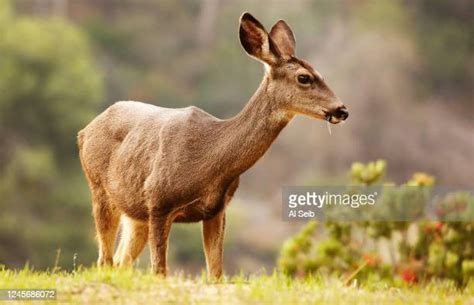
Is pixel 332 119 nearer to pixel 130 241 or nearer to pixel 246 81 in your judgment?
pixel 130 241

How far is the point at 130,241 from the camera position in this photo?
29.7ft

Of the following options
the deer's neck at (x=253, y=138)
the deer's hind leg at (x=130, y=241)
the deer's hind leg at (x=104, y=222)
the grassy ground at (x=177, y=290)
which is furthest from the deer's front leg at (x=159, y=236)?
the deer's hind leg at (x=104, y=222)

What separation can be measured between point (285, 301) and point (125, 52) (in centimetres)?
3909

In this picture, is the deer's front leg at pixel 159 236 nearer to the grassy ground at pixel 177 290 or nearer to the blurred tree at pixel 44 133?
the grassy ground at pixel 177 290

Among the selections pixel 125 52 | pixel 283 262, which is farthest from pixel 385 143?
pixel 283 262

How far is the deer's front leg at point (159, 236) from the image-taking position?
814 centimetres

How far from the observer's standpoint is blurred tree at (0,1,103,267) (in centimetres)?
3241

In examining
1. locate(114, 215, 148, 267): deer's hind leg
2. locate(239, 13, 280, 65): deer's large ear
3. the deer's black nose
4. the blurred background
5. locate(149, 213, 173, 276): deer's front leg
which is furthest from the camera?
the blurred background

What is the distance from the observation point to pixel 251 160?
811cm

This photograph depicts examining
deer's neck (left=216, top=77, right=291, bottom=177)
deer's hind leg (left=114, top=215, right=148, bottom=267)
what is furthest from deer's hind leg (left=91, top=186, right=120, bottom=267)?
deer's neck (left=216, top=77, right=291, bottom=177)

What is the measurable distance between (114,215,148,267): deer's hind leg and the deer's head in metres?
1.72

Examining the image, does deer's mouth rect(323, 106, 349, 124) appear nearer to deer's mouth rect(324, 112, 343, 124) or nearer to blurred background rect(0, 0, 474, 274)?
deer's mouth rect(324, 112, 343, 124)

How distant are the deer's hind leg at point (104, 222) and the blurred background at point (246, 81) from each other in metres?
24.9

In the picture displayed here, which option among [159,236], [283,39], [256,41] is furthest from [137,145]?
[283,39]
